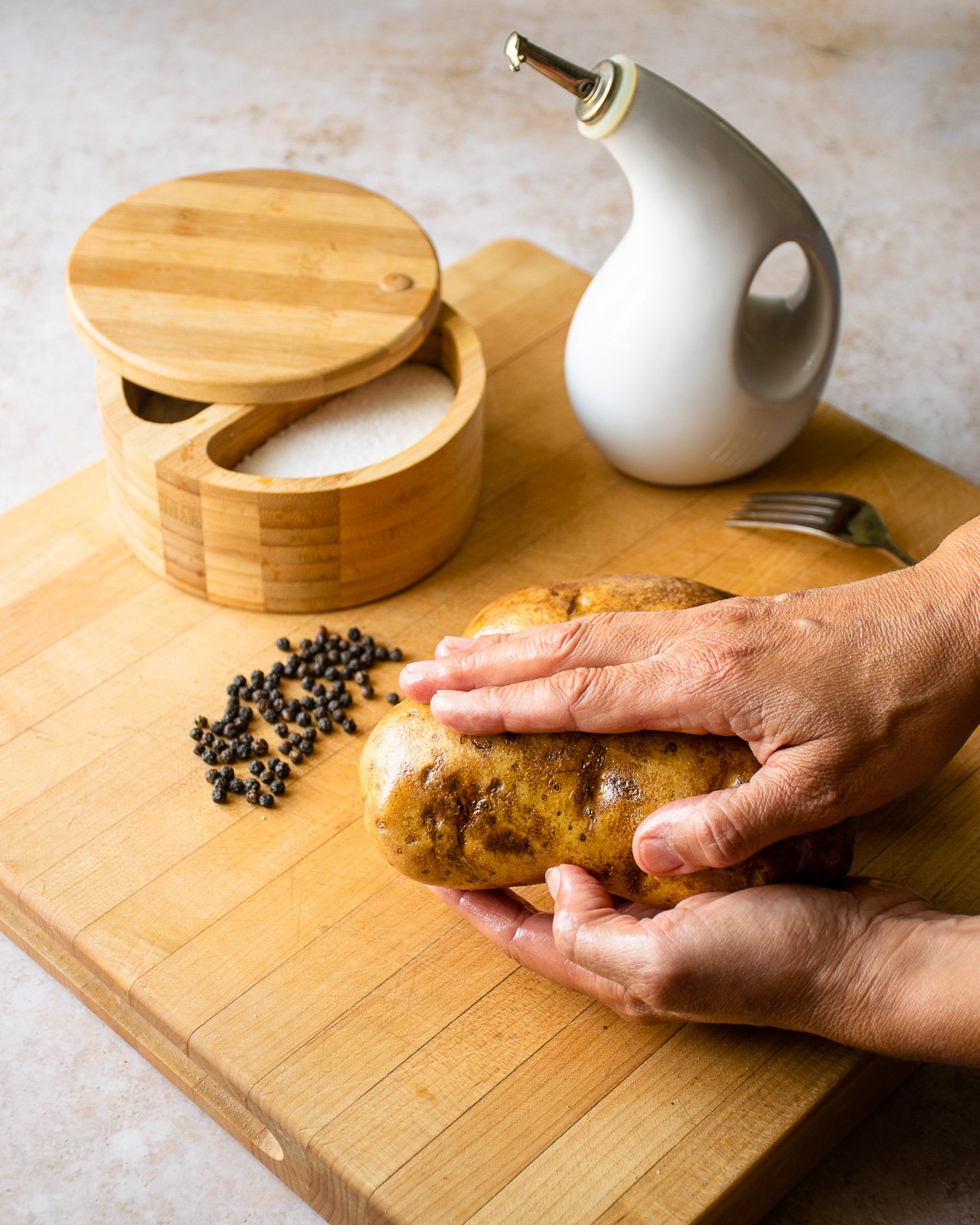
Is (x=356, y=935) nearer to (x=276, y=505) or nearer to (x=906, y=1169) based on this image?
(x=276, y=505)

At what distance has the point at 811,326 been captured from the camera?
2.13 m

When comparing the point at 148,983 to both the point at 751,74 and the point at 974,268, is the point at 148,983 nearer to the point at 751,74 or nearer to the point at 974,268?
the point at 974,268

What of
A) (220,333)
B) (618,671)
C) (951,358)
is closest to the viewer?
(618,671)

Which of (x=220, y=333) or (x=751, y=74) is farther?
(x=751, y=74)

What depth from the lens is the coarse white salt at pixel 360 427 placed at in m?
1.96

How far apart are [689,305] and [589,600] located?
61cm

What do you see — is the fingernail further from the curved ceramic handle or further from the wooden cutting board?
the curved ceramic handle

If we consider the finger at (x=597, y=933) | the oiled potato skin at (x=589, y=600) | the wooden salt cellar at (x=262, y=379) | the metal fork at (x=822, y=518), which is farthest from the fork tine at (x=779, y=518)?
the finger at (x=597, y=933)

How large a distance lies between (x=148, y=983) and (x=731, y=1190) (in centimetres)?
67

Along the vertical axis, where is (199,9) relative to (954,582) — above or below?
below

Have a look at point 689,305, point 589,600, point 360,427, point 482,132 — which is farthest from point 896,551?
point 482,132

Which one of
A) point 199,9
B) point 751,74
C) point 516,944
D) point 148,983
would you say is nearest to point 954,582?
point 516,944

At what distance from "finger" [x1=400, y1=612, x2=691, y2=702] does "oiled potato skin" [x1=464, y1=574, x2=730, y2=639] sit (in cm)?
8

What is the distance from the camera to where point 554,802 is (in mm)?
1440
